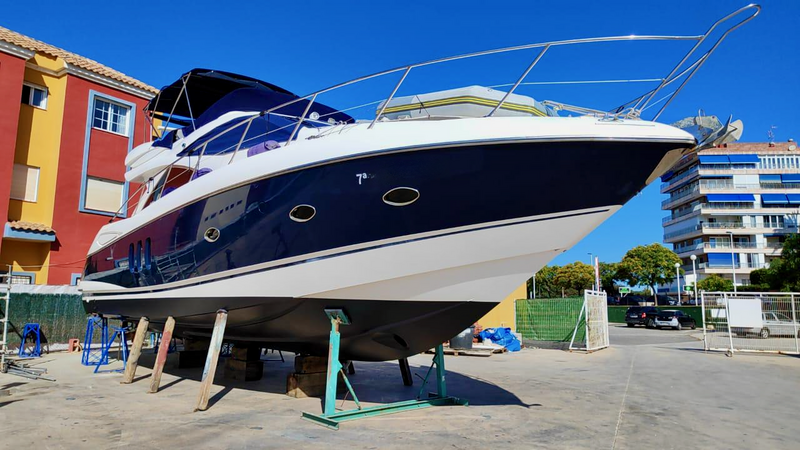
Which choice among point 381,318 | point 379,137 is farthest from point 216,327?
point 379,137

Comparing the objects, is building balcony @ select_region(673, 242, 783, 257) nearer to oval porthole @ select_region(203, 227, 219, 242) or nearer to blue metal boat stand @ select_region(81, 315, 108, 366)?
blue metal boat stand @ select_region(81, 315, 108, 366)

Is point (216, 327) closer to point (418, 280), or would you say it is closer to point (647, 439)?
point (418, 280)

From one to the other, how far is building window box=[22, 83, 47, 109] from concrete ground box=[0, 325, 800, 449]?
938 centimetres

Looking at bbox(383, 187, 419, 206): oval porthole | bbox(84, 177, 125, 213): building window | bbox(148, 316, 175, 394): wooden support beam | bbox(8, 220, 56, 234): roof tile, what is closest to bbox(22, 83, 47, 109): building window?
bbox(84, 177, 125, 213): building window

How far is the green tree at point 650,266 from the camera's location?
4944 centimetres

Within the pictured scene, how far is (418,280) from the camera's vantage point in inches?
194

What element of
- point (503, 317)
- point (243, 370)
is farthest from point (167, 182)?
point (503, 317)

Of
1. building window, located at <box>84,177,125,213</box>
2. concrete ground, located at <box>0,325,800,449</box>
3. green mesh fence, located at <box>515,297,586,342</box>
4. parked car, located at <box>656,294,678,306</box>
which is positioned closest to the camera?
concrete ground, located at <box>0,325,800,449</box>

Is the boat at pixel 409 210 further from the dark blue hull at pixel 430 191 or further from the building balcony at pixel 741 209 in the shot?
the building balcony at pixel 741 209

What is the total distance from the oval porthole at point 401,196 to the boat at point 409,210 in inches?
0.4

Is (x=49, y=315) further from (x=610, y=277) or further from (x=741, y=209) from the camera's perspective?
(x=741, y=209)

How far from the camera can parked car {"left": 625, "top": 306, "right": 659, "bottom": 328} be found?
99.0 feet

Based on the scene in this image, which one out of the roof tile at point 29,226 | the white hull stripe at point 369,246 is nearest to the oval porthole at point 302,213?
the white hull stripe at point 369,246

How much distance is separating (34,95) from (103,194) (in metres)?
3.53
